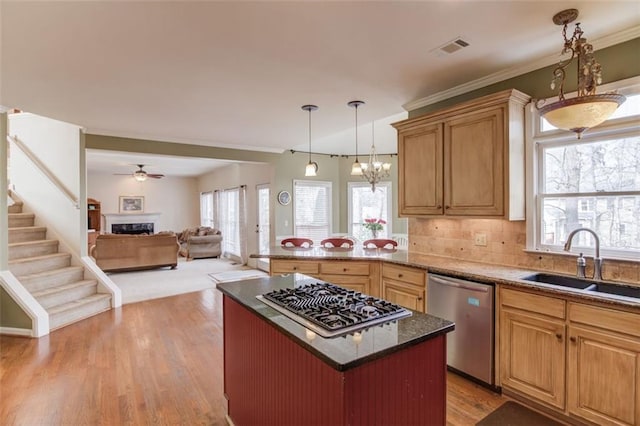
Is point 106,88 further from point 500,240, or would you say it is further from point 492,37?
point 500,240

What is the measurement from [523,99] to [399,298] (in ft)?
6.75

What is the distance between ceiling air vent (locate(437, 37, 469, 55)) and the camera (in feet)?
7.57

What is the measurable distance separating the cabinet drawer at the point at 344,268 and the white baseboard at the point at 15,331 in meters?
3.44

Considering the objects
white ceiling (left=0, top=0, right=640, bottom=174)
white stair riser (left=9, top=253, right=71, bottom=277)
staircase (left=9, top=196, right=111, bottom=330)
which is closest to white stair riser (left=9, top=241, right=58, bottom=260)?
staircase (left=9, top=196, right=111, bottom=330)

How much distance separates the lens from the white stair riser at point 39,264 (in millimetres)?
4247

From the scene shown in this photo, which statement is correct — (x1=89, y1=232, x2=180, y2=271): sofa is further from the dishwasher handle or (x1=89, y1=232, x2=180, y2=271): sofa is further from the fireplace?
the dishwasher handle

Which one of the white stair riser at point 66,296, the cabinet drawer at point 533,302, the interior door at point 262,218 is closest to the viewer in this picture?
the cabinet drawer at point 533,302

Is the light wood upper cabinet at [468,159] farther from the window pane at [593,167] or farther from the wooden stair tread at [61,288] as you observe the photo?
the wooden stair tread at [61,288]

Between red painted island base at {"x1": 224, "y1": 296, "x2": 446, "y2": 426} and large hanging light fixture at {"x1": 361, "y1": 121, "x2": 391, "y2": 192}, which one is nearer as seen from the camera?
red painted island base at {"x1": 224, "y1": 296, "x2": 446, "y2": 426}

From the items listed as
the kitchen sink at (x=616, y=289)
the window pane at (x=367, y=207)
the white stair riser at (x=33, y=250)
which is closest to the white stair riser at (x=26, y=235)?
the white stair riser at (x=33, y=250)

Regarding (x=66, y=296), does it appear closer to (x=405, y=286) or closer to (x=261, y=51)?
(x=261, y=51)

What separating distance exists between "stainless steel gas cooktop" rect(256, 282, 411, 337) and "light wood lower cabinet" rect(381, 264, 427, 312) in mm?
1225

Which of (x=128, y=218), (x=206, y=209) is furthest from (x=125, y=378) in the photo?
(x=128, y=218)

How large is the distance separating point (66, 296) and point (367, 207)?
5553 millimetres
